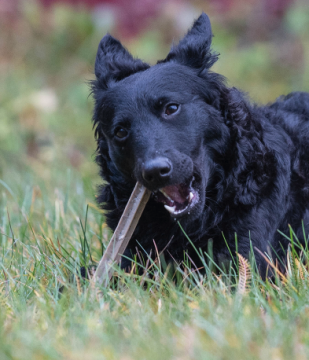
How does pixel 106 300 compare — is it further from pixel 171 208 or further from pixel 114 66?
pixel 114 66

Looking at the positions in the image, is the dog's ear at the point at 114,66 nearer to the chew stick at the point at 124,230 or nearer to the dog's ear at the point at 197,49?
the dog's ear at the point at 197,49

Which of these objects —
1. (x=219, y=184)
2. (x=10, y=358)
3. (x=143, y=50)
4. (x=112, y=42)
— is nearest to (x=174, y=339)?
(x=10, y=358)

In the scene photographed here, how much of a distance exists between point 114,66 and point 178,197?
1027mm

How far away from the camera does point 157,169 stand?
2.27 metres

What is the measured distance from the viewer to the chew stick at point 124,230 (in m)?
2.36

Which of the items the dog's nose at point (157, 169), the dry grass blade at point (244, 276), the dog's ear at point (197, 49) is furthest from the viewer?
the dog's ear at point (197, 49)

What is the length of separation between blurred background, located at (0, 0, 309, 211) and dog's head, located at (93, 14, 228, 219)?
3370 mm

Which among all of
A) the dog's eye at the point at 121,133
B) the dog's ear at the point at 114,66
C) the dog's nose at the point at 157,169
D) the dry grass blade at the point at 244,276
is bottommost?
the dry grass blade at the point at 244,276

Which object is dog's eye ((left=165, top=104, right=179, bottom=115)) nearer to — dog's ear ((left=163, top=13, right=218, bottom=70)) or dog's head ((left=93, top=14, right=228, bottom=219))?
dog's head ((left=93, top=14, right=228, bottom=219))

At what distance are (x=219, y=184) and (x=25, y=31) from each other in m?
Answer: 7.40

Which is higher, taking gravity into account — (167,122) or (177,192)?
(167,122)

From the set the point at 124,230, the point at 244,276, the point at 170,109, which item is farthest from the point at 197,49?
the point at 244,276

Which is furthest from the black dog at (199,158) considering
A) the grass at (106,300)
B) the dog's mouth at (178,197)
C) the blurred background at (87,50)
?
the blurred background at (87,50)

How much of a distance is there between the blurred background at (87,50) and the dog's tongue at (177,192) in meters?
A: 3.75
